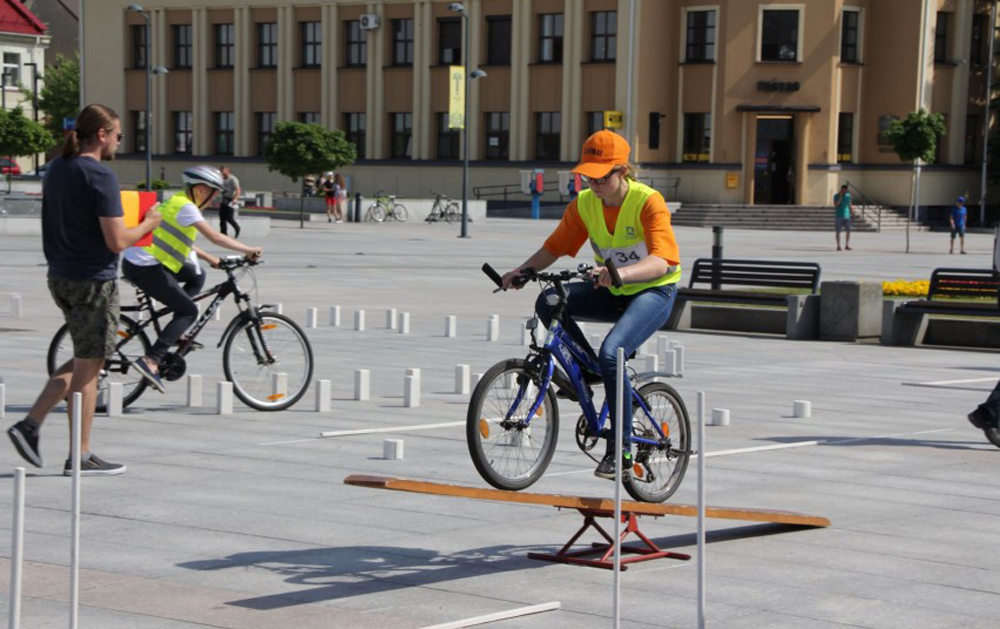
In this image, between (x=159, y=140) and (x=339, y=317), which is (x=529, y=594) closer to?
(x=339, y=317)

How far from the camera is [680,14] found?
60.5m

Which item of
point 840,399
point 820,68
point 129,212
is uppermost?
point 820,68

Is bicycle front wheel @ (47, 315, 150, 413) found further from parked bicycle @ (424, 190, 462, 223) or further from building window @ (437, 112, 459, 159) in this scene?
building window @ (437, 112, 459, 159)

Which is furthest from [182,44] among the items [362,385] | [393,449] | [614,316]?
[614,316]

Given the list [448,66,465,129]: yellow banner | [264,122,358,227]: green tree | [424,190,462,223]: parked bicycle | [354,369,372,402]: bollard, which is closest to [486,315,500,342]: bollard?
[354,369,372,402]: bollard

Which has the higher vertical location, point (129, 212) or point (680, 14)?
point (680, 14)

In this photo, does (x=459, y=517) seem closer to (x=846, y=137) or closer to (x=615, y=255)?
(x=615, y=255)

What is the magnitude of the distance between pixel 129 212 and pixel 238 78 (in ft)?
179

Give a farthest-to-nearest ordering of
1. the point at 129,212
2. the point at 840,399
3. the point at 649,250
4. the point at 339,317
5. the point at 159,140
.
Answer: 1. the point at 159,140
2. the point at 339,317
3. the point at 129,212
4. the point at 840,399
5. the point at 649,250

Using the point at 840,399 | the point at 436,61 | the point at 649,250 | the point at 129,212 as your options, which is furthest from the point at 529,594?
the point at 436,61

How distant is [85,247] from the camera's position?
8.67 metres

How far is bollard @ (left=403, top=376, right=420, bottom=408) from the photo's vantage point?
11961 millimetres

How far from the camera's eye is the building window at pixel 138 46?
71.4 m

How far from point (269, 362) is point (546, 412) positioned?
4.20 metres
